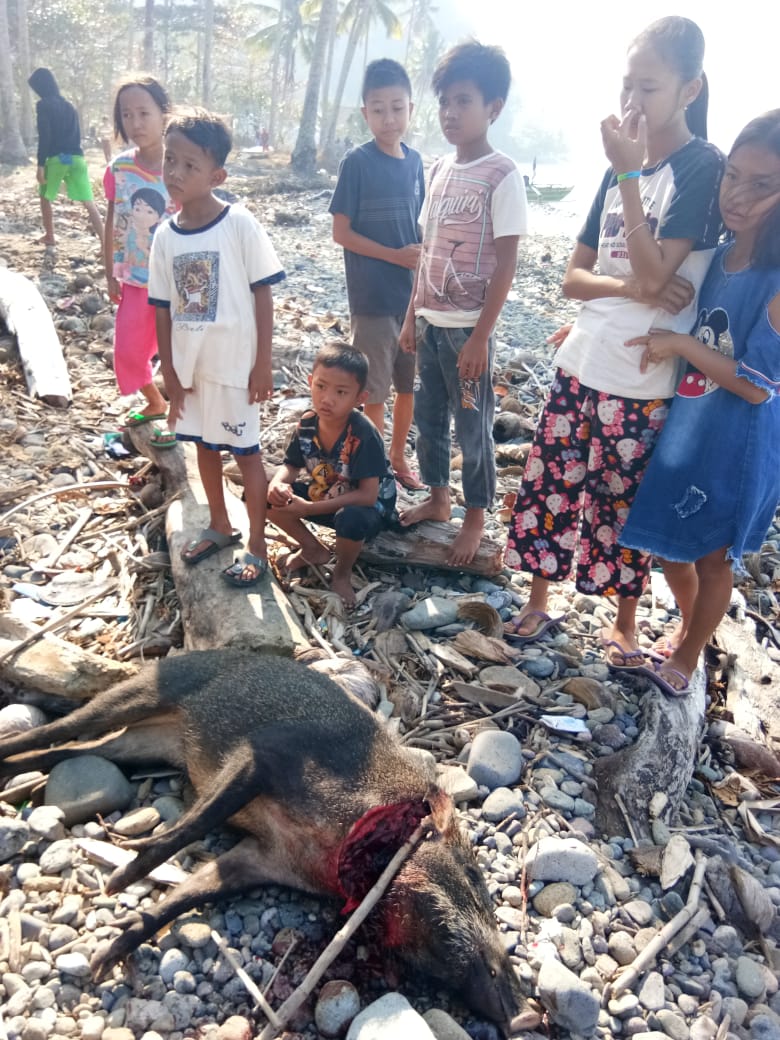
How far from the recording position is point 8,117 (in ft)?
76.6

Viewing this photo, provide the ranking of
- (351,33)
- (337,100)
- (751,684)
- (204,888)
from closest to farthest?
(204,888) → (751,684) → (337,100) → (351,33)

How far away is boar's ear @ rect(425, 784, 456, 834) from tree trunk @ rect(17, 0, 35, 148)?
2929cm

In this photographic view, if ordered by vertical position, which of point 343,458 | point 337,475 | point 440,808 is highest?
point 343,458

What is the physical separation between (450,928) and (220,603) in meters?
1.98

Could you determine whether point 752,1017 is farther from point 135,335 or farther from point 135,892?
point 135,335

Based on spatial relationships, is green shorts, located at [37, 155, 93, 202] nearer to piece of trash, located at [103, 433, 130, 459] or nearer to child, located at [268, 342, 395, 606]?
piece of trash, located at [103, 433, 130, 459]

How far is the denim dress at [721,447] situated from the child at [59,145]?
31.7 feet

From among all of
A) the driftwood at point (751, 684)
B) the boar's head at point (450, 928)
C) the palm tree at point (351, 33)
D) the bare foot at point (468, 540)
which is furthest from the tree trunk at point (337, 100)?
the boar's head at point (450, 928)

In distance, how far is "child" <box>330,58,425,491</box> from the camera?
15.8 feet

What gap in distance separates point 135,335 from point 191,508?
5.11ft

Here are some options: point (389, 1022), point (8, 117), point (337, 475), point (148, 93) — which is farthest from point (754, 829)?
point (8, 117)

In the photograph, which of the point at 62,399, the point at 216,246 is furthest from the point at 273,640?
the point at 62,399

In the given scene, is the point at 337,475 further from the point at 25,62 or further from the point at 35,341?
the point at 25,62

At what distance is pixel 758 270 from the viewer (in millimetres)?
3072
